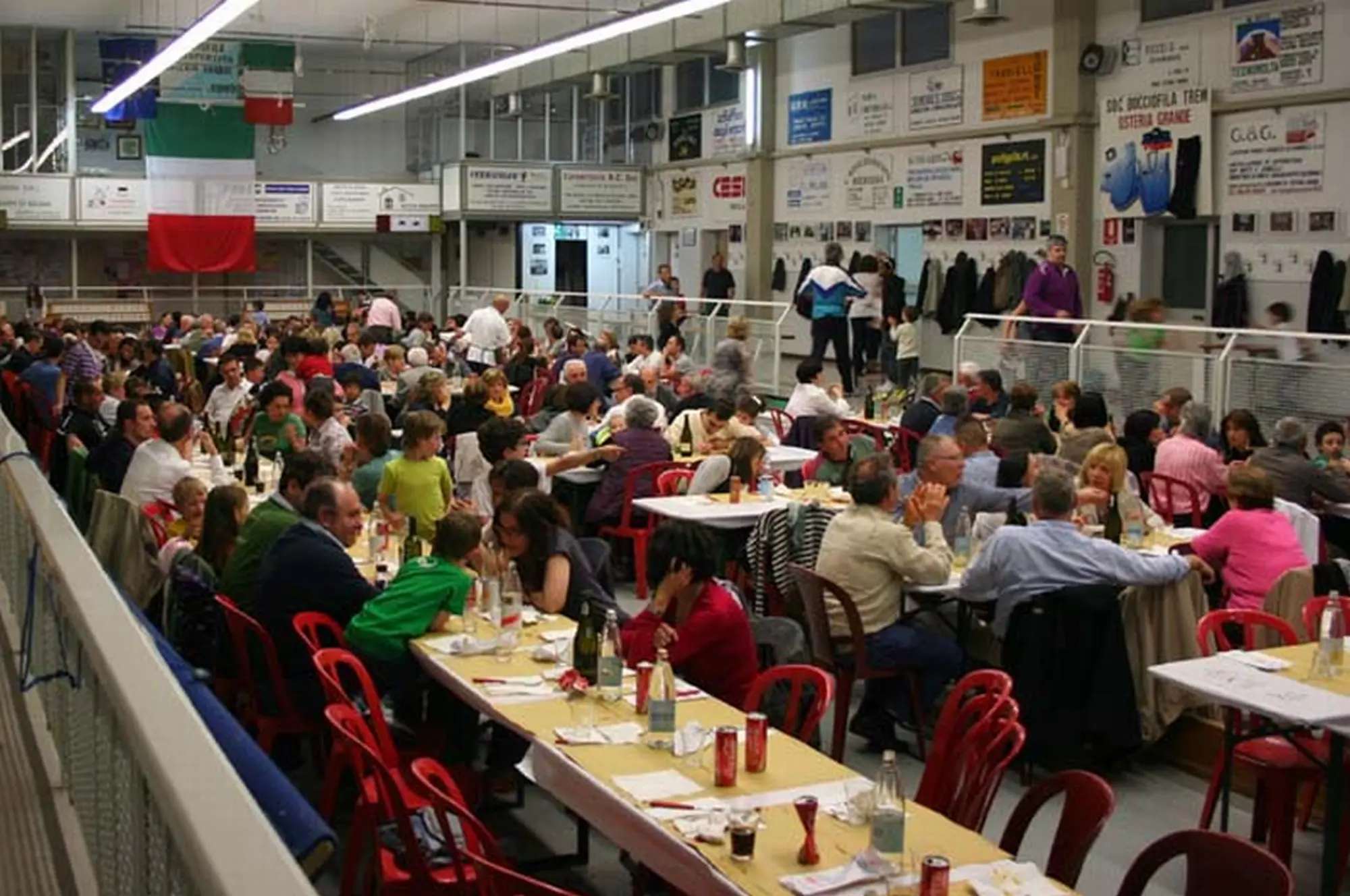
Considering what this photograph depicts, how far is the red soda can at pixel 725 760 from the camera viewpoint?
164 inches

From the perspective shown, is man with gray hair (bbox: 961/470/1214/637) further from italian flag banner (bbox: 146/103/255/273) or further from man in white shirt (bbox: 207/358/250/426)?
italian flag banner (bbox: 146/103/255/273)

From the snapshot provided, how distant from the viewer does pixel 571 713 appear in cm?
485

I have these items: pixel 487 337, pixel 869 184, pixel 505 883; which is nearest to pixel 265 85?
pixel 487 337

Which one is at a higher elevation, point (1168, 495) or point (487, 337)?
point (487, 337)

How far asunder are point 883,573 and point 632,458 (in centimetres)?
348

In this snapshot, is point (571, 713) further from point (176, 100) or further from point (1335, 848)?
point (176, 100)

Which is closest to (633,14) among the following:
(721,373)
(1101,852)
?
(721,373)

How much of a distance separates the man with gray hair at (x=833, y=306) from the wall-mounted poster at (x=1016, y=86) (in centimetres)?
253

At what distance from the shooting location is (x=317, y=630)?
19.7ft

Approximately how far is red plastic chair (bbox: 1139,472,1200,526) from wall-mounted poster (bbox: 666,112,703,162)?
53.5 ft

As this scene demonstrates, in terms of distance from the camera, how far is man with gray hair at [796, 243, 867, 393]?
18547mm

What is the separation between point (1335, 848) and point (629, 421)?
5.82 metres

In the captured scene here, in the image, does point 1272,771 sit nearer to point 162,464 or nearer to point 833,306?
point 162,464

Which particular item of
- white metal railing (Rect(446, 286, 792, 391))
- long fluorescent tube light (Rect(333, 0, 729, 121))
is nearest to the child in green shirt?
long fluorescent tube light (Rect(333, 0, 729, 121))
